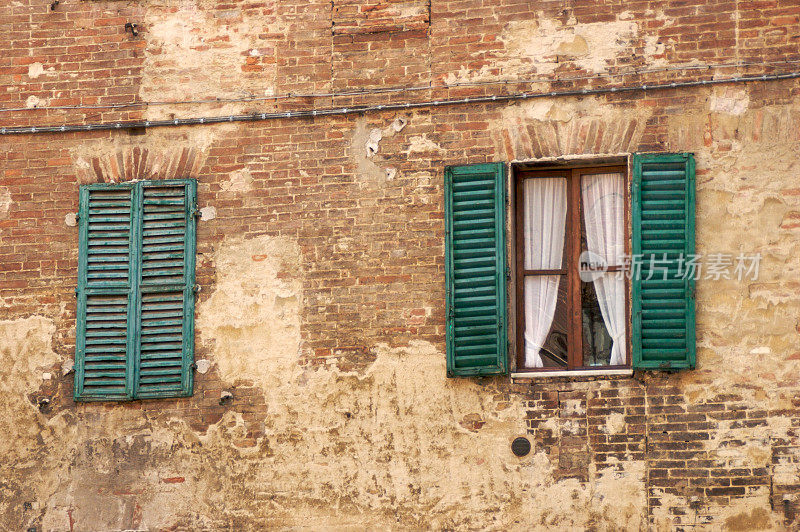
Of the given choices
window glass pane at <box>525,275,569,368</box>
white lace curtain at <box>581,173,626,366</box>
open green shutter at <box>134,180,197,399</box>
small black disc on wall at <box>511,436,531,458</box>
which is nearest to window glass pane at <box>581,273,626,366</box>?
white lace curtain at <box>581,173,626,366</box>

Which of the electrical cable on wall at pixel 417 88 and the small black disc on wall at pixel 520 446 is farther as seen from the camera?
the electrical cable on wall at pixel 417 88

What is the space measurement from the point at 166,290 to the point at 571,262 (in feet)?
10.1

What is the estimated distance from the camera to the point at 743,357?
9.38 meters

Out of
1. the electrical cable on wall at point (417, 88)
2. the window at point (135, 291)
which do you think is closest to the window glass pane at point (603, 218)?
the electrical cable on wall at point (417, 88)

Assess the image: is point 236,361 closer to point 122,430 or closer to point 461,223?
point 122,430

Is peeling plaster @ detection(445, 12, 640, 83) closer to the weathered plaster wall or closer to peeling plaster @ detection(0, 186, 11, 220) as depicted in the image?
the weathered plaster wall

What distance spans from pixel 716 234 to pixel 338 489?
333 centimetres

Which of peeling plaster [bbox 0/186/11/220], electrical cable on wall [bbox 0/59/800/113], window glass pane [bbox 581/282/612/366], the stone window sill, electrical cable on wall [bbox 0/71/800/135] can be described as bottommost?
the stone window sill

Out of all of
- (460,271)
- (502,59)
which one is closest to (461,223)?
(460,271)

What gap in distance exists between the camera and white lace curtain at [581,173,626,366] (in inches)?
384

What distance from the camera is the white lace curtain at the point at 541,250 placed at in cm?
984

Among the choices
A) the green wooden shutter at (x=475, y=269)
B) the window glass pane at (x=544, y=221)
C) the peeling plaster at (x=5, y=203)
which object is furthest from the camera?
the peeling plaster at (x=5, y=203)

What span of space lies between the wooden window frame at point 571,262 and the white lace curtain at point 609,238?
0.13 ft

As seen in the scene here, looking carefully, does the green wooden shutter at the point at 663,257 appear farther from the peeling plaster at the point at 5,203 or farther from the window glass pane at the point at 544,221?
the peeling plaster at the point at 5,203
